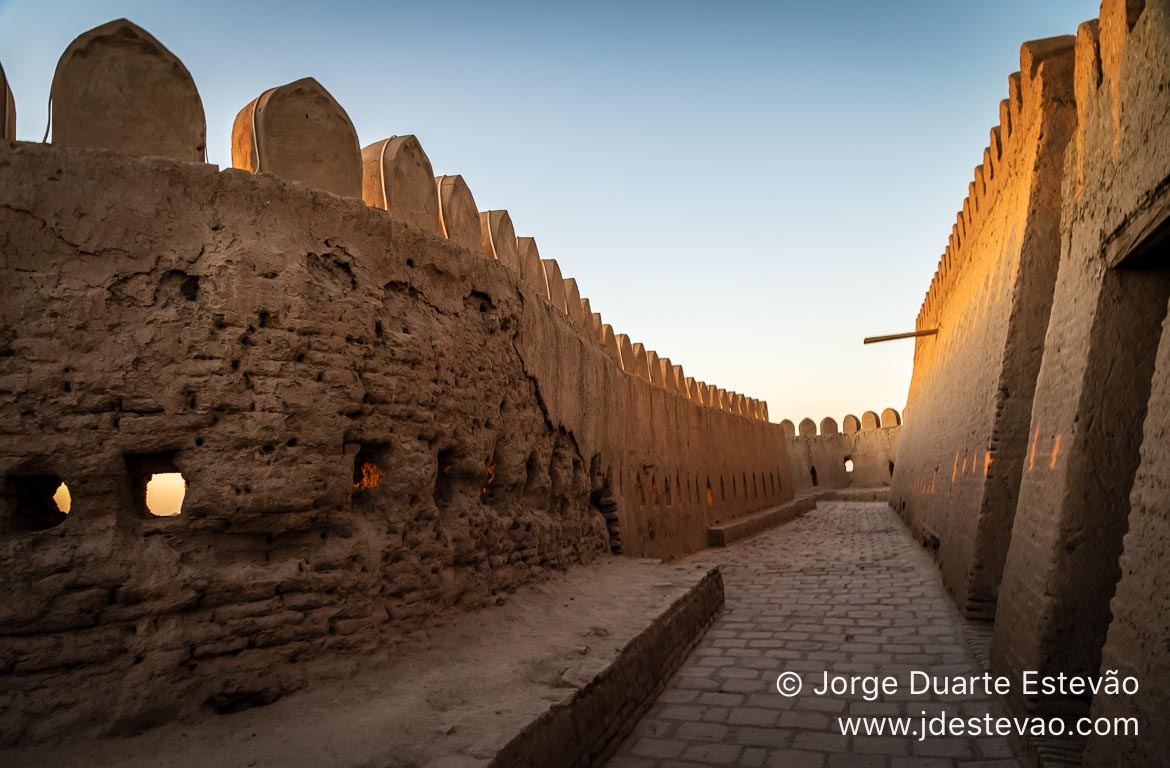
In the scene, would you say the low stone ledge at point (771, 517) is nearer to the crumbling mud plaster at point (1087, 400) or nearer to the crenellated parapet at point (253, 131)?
the crumbling mud plaster at point (1087, 400)

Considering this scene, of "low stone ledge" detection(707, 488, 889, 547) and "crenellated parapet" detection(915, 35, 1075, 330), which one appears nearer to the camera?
"crenellated parapet" detection(915, 35, 1075, 330)

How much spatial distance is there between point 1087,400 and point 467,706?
3.28m

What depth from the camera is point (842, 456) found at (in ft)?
98.0

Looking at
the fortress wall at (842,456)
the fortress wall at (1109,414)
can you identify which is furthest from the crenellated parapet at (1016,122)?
the fortress wall at (842,456)

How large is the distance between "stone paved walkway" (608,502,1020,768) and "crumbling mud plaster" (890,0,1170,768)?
45 centimetres

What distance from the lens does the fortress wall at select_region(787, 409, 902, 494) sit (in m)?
Answer: 27.5

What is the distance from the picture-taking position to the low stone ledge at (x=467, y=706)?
103 inches

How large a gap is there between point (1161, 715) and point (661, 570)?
4.62m

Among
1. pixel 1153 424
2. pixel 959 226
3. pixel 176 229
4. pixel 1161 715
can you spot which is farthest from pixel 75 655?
pixel 959 226

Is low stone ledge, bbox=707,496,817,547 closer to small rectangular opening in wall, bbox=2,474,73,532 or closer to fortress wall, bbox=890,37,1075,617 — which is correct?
fortress wall, bbox=890,37,1075,617

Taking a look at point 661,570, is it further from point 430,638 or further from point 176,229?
point 176,229

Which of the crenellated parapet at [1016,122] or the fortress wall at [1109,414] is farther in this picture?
the crenellated parapet at [1016,122]

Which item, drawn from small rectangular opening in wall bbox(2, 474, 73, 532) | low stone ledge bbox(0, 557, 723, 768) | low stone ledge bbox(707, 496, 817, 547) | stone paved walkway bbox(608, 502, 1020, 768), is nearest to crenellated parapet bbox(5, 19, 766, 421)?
small rectangular opening in wall bbox(2, 474, 73, 532)

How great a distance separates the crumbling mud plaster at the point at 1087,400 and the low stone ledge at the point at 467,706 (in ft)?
6.56
